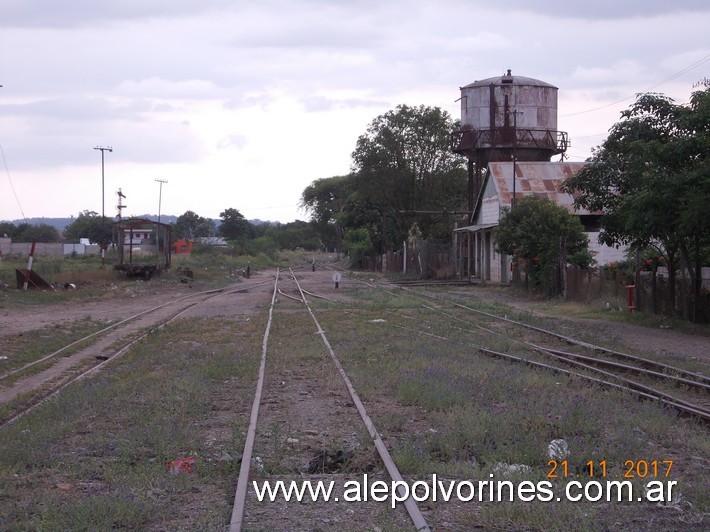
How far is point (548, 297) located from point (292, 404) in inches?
848

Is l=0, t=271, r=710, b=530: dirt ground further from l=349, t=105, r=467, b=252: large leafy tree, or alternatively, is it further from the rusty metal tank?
l=349, t=105, r=467, b=252: large leafy tree

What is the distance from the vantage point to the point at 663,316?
72.2 feet

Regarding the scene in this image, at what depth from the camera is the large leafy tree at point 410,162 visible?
61.9 m

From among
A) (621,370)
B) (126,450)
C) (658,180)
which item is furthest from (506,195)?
(126,450)

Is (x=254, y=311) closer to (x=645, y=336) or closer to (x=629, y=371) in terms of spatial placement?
(x=645, y=336)

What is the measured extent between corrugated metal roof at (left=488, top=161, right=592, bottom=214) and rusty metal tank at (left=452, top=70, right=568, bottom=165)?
3.33 m

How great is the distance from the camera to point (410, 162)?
6294 centimetres

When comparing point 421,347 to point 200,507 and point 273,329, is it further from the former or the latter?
point 200,507

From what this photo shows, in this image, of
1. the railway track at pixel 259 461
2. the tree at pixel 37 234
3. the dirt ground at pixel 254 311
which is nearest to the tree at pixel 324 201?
the tree at pixel 37 234

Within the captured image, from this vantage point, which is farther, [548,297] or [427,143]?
[427,143]

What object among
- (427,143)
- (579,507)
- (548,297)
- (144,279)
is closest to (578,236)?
(548,297)

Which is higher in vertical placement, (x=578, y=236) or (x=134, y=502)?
(x=578, y=236)

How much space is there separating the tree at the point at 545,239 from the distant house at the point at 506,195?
8159mm

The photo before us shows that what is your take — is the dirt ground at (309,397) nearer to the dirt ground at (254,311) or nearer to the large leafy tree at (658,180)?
the dirt ground at (254,311)
